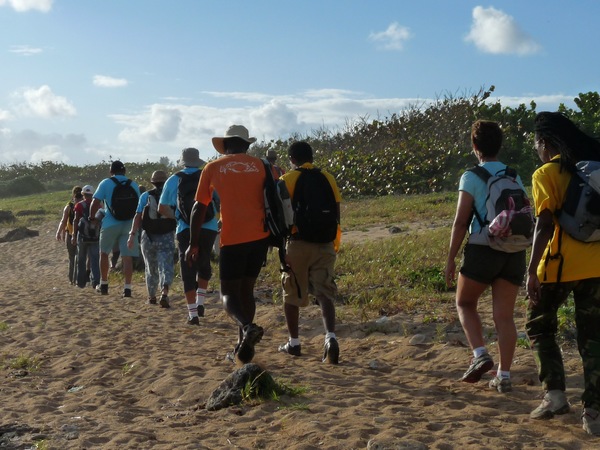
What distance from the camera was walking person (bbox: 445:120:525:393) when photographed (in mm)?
5852

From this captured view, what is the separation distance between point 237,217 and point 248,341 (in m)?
0.99

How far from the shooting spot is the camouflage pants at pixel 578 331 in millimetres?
4992

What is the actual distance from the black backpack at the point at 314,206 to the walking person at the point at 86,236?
682 cm

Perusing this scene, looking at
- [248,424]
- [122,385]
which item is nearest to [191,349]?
[122,385]

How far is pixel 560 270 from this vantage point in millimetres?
5078

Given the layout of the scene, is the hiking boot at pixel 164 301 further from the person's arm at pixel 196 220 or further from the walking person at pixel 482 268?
the walking person at pixel 482 268

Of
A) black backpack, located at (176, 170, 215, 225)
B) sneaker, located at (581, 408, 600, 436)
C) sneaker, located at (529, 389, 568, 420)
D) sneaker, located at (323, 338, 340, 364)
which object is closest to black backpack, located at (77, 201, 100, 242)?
black backpack, located at (176, 170, 215, 225)

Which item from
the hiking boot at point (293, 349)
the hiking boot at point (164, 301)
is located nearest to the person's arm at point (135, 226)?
the hiking boot at point (164, 301)

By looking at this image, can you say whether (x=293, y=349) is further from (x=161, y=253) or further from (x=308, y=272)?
(x=161, y=253)

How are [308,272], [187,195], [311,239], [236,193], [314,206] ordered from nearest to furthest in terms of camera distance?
[236,193] < [314,206] < [311,239] < [308,272] < [187,195]

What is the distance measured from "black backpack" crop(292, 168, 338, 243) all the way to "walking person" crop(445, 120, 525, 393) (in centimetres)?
145

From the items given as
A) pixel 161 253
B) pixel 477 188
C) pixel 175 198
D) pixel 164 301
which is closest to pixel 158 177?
pixel 161 253

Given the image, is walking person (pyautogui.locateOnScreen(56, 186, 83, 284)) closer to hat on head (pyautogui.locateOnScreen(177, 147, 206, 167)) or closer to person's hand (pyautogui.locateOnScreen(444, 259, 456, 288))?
hat on head (pyautogui.locateOnScreen(177, 147, 206, 167))

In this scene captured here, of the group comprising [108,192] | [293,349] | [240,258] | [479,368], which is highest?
[108,192]
